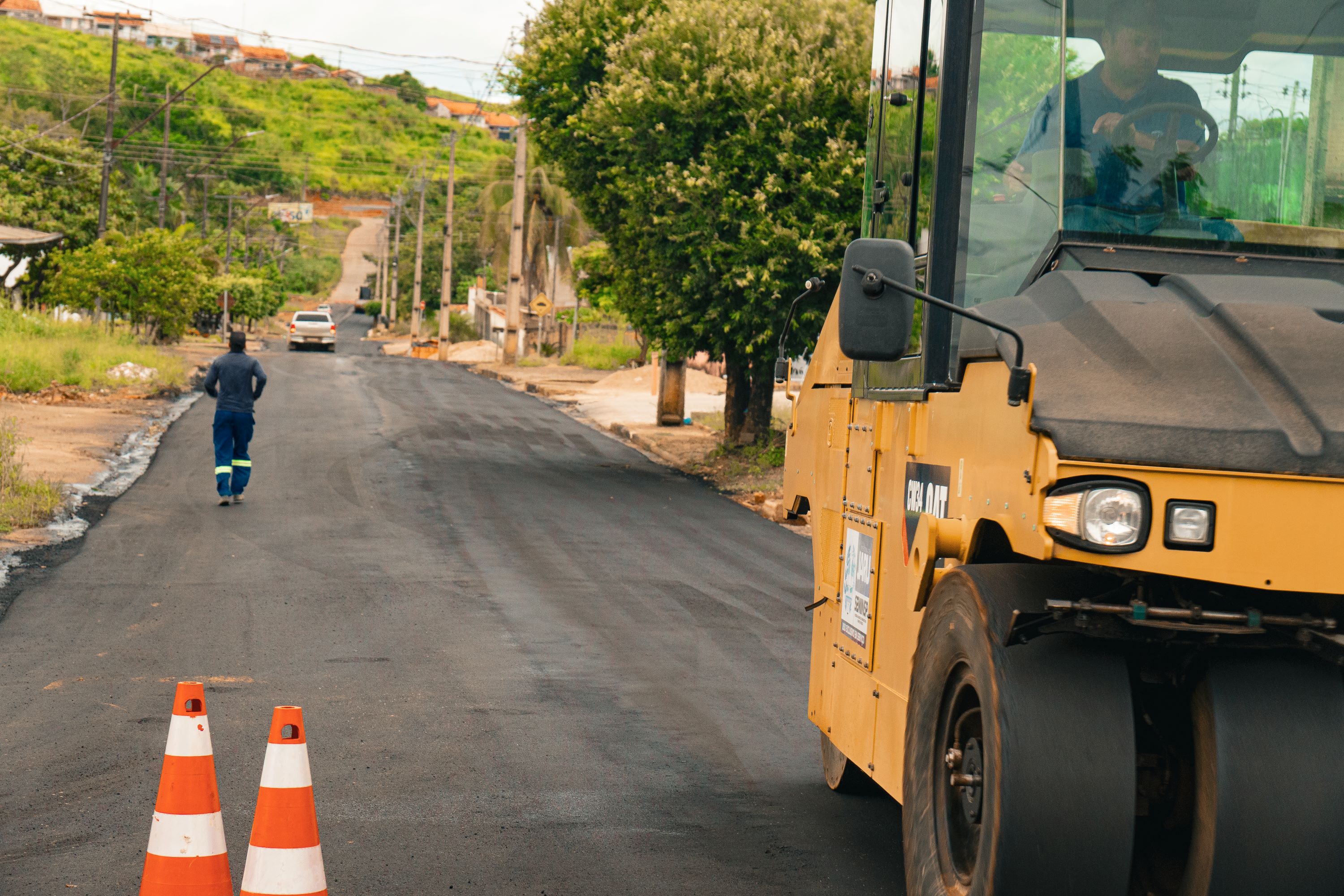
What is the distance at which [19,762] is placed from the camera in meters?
6.03

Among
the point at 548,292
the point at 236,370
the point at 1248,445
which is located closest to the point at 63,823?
the point at 1248,445

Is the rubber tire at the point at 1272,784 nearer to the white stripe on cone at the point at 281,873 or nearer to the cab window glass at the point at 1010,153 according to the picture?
the cab window glass at the point at 1010,153

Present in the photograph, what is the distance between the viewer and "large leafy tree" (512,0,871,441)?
1702cm

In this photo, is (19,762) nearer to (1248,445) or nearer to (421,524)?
(1248,445)

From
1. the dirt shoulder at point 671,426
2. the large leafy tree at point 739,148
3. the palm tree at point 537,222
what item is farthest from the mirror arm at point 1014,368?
the palm tree at point 537,222

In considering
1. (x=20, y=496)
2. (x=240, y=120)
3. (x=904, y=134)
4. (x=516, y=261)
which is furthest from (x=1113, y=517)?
(x=240, y=120)

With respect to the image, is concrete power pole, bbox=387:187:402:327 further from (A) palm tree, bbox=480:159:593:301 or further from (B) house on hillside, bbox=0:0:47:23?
(B) house on hillside, bbox=0:0:47:23

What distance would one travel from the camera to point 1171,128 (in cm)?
394

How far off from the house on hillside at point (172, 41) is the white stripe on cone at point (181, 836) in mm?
142547

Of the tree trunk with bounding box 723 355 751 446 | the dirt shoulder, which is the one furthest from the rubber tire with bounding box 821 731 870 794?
the tree trunk with bounding box 723 355 751 446

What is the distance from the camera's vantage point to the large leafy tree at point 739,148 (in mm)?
17016

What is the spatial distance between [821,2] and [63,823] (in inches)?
569

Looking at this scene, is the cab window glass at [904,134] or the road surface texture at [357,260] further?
the road surface texture at [357,260]

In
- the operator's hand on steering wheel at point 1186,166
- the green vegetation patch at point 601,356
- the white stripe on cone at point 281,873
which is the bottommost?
the white stripe on cone at point 281,873
